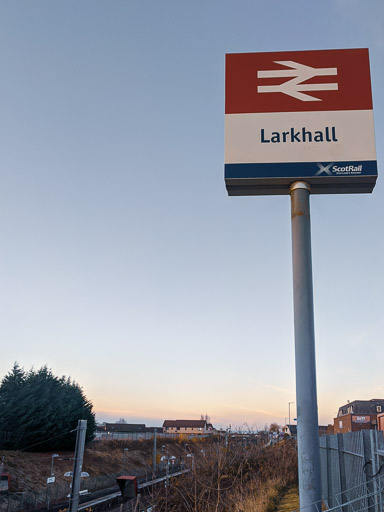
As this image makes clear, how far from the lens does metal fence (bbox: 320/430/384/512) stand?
750cm

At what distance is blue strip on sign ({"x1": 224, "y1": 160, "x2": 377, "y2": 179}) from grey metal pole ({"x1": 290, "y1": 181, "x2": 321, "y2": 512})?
0.23 meters

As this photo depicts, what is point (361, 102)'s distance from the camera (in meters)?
7.05

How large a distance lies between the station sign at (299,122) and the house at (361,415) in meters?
64.1

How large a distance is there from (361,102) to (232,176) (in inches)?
89.6

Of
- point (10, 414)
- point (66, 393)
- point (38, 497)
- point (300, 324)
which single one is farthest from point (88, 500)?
point (300, 324)

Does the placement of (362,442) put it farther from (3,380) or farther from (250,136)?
(3,380)

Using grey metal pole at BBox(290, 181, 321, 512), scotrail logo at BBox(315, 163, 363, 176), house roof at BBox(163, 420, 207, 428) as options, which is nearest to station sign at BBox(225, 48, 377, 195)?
scotrail logo at BBox(315, 163, 363, 176)

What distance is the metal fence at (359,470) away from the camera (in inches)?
295

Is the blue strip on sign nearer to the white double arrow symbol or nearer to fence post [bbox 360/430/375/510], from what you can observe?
the white double arrow symbol

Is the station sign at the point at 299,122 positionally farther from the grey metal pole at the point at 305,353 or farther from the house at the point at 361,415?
the house at the point at 361,415

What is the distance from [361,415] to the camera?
6594 centimetres

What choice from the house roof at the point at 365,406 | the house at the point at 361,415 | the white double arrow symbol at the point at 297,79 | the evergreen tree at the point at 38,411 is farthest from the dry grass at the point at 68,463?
the house roof at the point at 365,406

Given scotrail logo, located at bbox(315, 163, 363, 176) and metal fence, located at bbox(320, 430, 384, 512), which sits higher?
scotrail logo, located at bbox(315, 163, 363, 176)

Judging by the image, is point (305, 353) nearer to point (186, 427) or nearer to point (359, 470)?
point (359, 470)
